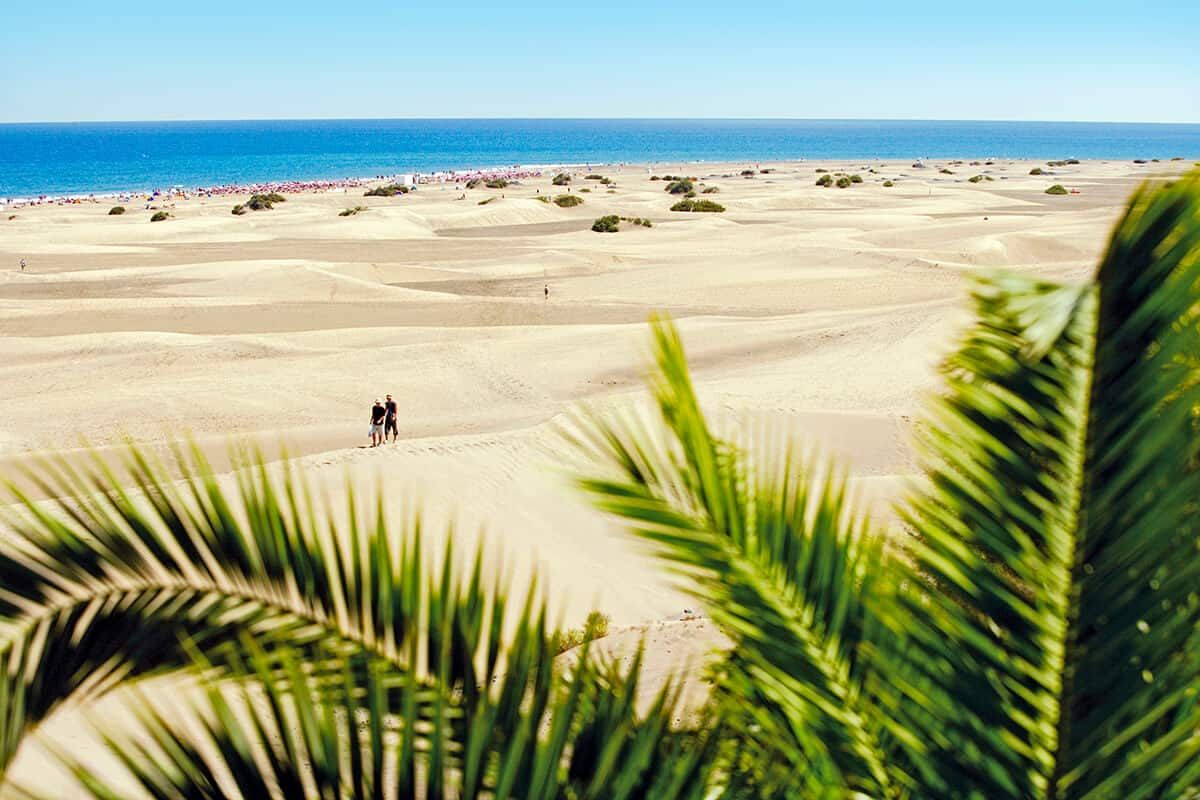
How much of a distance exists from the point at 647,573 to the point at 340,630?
30.2ft

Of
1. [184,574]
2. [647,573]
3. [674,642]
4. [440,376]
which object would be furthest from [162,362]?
[184,574]

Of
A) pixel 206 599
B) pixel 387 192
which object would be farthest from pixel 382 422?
pixel 387 192

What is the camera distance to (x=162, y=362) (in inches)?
883

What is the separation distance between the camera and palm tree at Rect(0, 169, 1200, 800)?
2.10 m

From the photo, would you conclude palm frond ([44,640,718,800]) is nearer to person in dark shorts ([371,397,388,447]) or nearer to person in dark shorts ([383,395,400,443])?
person in dark shorts ([371,397,388,447])

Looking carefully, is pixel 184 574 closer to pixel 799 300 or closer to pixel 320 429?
pixel 320 429

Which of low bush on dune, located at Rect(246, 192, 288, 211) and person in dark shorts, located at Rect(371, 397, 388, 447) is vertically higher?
person in dark shorts, located at Rect(371, 397, 388, 447)

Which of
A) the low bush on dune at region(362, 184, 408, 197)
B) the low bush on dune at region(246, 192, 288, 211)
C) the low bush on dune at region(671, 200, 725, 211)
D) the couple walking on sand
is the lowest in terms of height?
the low bush on dune at region(362, 184, 408, 197)

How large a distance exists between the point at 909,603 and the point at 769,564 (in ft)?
1.18

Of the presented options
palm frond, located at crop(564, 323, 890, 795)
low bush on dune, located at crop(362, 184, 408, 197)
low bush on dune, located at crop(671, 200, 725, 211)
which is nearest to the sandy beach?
palm frond, located at crop(564, 323, 890, 795)

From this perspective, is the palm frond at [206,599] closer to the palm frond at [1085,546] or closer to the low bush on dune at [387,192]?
the palm frond at [1085,546]

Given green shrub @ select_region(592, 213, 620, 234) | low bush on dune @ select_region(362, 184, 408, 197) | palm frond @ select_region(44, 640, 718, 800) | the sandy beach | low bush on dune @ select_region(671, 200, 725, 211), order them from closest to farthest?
palm frond @ select_region(44, 640, 718, 800) < the sandy beach < green shrub @ select_region(592, 213, 620, 234) < low bush on dune @ select_region(671, 200, 725, 211) < low bush on dune @ select_region(362, 184, 408, 197)

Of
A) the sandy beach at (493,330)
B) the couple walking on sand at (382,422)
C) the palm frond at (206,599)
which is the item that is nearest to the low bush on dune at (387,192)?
the sandy beach at (493,330)

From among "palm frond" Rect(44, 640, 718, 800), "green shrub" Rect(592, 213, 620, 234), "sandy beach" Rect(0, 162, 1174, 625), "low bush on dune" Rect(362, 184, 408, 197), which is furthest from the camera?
"low bush on dune" Rect(362, 184, 408, 197)
